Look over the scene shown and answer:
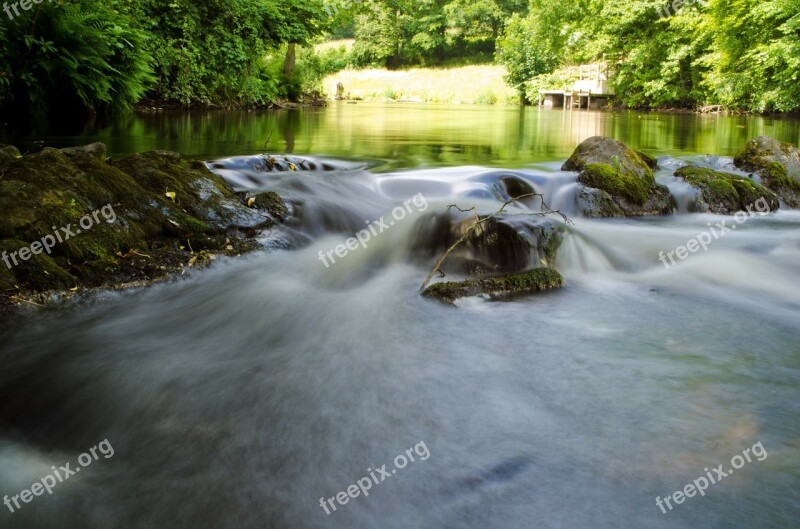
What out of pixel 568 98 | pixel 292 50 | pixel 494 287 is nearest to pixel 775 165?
pixel 494 287

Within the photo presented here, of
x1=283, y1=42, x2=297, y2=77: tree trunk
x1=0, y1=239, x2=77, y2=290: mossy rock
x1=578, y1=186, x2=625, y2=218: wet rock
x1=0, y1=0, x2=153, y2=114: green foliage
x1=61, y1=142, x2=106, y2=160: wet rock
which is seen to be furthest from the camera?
x1=283, y1=42, x2=297, y2=77: tree trunk

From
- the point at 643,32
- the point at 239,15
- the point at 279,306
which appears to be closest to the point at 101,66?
the point at 239,15

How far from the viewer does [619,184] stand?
761cm

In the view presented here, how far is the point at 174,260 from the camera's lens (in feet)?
15.6

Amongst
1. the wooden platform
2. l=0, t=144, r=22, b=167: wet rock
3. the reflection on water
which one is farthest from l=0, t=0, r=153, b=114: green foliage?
the wooden platform

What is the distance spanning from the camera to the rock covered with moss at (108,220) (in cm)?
421

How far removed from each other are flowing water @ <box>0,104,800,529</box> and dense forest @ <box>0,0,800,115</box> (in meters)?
8.31

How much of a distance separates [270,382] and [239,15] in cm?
1749

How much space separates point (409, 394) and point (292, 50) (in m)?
25.4

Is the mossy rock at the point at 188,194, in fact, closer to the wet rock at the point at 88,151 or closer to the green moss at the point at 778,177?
the wet rock at the point at 88,151

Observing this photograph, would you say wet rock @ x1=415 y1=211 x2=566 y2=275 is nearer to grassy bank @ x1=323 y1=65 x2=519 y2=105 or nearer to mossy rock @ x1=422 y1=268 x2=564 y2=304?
mossy rock @ x1=422 y1=268 x2=564 y2=304

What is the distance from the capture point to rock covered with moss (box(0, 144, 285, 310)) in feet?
13.8

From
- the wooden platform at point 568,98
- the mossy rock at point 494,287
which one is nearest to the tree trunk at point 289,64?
the wooden platform at point 568,98

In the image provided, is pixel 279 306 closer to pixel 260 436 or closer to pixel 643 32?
pixel 260 436
